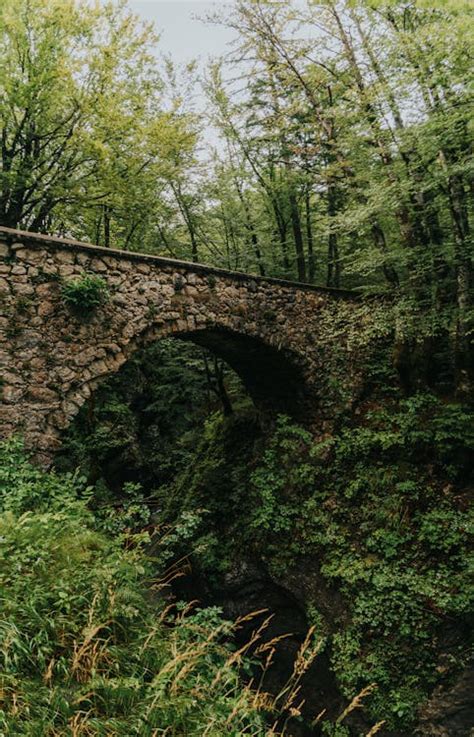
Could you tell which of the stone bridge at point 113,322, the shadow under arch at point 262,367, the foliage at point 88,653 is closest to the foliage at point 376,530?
the shadow under arch at point 262,367

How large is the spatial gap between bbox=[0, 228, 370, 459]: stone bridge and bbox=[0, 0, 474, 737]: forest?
0.14 m

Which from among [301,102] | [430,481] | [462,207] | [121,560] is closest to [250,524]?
[430,481]

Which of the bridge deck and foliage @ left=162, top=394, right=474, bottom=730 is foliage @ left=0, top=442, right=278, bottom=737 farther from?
the bridge deck

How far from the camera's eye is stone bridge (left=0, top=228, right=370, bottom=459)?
15.9ft

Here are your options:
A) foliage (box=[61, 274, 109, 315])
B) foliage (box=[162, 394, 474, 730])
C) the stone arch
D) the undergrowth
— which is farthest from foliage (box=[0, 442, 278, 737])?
foliage (box=[61, 274, 109, 315])

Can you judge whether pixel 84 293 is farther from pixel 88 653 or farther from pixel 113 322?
pixel 88 653

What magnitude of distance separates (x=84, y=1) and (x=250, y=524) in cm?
1044

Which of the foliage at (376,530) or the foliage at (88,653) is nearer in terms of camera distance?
the foliage at (88,653)

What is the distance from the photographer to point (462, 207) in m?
6.30

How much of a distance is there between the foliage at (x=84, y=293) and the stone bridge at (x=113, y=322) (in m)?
0.08

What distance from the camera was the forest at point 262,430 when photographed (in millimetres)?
2625

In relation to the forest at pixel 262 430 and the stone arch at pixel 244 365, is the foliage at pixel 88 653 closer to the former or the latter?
the forest at pixel 262 430

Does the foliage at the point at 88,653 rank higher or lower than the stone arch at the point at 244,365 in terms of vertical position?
lower

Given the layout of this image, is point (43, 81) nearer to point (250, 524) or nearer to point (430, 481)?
point (250, 524)
